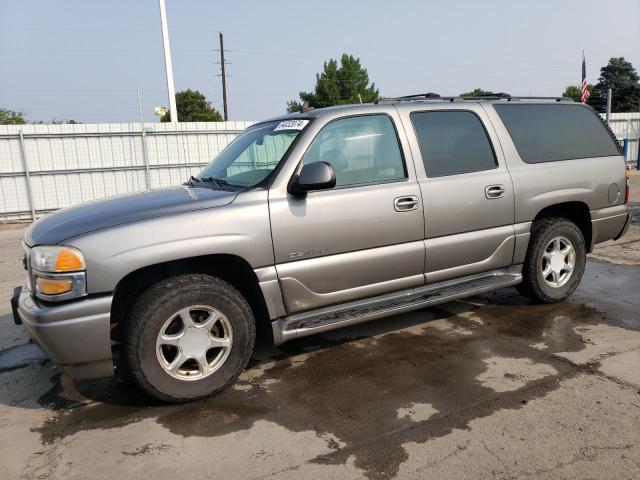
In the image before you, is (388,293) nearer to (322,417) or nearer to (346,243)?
(346,243)

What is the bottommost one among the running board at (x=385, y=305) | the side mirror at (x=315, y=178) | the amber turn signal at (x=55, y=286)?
the running board at (x=385, y=305)

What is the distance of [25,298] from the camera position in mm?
3129

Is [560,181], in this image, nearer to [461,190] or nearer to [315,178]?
[461,190]

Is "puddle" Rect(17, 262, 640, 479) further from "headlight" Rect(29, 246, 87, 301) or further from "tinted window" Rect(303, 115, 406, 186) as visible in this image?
"tinted window" Rect(303, 115, 406, 186)

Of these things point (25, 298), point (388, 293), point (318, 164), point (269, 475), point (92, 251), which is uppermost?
point (318, 164)

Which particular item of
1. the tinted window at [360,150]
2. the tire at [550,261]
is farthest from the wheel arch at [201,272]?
the tire at [550,261]

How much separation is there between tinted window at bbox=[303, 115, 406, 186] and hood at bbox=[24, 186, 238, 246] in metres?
0.74

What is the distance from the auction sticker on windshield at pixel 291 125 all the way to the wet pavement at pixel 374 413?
5.63ft

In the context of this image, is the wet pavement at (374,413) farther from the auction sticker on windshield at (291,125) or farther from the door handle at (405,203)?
the auction sticker on windshield at (291,125)

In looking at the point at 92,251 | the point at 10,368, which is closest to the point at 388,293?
the point at 92,251

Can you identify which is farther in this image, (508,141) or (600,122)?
(600,122)

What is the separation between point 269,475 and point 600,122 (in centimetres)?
451

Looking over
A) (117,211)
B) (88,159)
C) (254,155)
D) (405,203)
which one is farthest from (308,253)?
(88,159)

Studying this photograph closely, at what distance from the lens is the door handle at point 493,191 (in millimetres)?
4043
